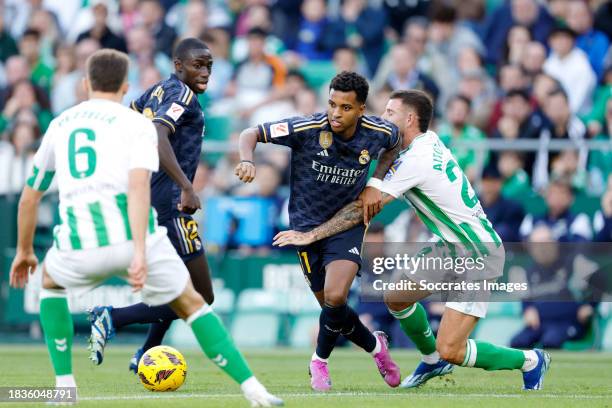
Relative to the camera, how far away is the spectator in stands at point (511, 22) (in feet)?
59.9

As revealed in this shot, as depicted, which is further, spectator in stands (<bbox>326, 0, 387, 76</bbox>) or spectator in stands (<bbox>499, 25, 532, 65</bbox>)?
spectator in stands (<bbox>326, 0, 387, 76</bbox>)

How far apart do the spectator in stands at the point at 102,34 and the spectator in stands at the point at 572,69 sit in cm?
699

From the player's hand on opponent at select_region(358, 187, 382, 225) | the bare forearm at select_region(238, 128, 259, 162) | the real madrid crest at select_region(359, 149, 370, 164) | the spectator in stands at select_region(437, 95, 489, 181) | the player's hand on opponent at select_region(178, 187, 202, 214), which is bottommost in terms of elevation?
the spectator in stands at select_region(437, 95, 489, 181)

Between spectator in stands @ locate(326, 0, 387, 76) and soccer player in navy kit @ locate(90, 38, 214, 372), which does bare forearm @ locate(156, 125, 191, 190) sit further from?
spectator in stands @ locate(326, 0, 387, 76)

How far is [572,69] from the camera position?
1733 centimetres

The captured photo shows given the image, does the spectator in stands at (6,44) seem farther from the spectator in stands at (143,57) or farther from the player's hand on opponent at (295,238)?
the player's hand on opponent at (295,238)

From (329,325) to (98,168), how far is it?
2964 millimetres

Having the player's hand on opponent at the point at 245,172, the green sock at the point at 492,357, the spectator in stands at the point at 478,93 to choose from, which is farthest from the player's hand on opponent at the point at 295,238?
the spectator in stands at the point at 478,93

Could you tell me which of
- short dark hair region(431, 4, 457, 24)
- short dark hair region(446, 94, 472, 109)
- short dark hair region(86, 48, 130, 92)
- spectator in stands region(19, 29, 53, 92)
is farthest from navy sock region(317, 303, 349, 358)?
spectator in stands region(19, 29, 53, 92)

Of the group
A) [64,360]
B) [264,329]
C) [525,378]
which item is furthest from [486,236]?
[264,329]

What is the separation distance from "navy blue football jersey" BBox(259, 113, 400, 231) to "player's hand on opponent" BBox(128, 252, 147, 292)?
8.82 feet

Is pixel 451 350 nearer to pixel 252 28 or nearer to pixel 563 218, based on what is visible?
pixel 563 218

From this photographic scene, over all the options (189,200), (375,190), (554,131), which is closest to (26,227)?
(189,200)

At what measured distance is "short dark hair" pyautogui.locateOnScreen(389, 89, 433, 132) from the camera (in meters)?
9.79
